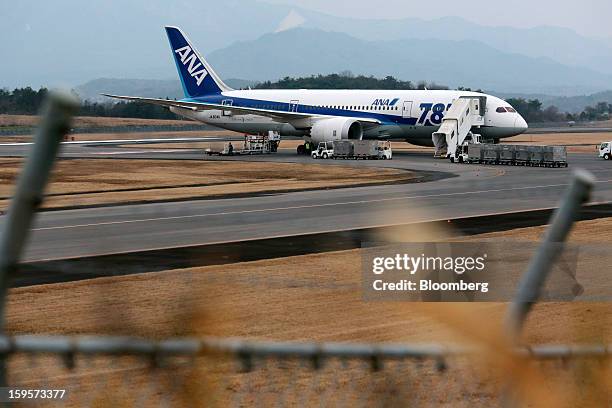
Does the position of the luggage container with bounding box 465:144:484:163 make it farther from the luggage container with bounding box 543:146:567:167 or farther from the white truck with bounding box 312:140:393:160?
the white truck with bounding box 312:140:393:160

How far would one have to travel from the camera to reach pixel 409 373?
4.30m

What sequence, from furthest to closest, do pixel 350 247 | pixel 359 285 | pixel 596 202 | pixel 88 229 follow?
pixel 596 202
pixel 88 229
pixel 350 247
pixel 359 285

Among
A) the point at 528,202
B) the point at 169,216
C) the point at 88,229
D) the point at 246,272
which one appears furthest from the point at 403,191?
the point at 246,272

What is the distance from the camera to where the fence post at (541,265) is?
3.45 meters

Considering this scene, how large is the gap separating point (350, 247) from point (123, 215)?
1105 cm

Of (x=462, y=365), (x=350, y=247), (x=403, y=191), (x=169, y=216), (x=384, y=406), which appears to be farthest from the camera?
(x=403, y=191)

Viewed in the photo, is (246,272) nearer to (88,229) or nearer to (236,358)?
(88,229)

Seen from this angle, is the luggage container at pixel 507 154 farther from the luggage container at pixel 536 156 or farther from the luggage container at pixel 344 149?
the luggage container at pixel 344 149

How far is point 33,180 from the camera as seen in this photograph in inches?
123

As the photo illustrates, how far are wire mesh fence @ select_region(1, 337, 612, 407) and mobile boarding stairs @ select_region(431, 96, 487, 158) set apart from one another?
57322 millimetres

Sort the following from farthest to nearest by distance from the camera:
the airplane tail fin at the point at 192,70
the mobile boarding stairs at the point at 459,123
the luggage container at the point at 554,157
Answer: the airplane tail fin at the point at 192,70, the mobile boarding stairs at the point at 459,123, the luggage container at the point at 554,157

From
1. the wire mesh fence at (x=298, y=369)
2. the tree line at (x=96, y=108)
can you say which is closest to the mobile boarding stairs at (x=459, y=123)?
the wire mesh fence at (x=298, y=369)

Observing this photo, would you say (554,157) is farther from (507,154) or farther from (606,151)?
(606,151)

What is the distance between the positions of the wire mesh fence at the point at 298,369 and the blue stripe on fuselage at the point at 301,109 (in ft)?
198
